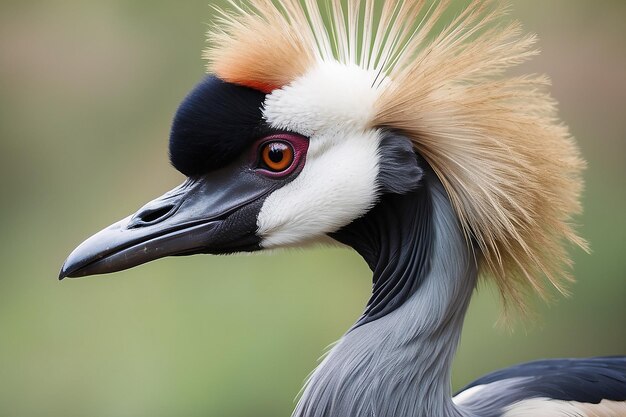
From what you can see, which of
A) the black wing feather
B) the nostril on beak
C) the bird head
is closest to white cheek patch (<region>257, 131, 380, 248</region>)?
the bird head

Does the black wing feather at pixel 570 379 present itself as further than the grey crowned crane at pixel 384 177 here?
Yes

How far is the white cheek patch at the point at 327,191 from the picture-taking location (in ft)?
4.64

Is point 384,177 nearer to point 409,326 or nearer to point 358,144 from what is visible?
point 358,144

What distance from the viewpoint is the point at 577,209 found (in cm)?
143

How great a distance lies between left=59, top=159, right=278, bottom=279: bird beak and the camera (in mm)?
1435

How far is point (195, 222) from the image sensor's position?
57.6 inches

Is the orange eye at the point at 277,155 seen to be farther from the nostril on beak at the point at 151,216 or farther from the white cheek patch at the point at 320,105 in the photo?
the nostril on beak at the point at 151,216

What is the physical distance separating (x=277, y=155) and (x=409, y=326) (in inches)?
12.4

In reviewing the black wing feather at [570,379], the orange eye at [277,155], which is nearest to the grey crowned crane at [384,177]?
the orange eye at [277,155]

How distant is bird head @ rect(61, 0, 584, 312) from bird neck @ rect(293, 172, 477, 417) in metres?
0.03

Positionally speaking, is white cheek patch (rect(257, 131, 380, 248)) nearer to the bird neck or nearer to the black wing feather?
the bird neck

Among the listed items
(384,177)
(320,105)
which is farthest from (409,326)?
(320,105)

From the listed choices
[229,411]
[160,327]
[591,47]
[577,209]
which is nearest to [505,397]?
[577,209]

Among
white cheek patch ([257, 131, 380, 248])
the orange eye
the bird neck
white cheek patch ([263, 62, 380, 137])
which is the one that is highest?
white cheek patch ([263, 62, 380, 137])
